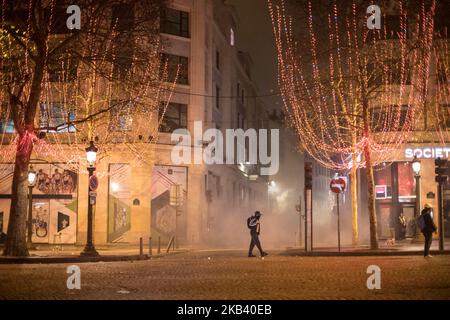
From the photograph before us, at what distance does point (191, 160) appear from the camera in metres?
38.4

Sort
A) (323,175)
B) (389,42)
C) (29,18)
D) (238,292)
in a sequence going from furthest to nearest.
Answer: (323,175), (389,42), (29,18), (238,292)

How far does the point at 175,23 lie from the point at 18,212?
64.2 feet

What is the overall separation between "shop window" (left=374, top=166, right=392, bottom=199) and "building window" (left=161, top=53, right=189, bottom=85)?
12.9 m

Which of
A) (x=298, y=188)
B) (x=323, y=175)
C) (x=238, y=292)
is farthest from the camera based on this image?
(x=323, y=175)

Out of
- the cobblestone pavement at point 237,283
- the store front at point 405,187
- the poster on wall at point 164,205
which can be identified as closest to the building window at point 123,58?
the cobblestone pavement at point 237,283

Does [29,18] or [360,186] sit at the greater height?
[29,18]

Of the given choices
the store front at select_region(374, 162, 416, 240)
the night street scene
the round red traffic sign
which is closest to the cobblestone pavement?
the night street scene

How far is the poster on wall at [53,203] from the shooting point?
3709 centimetres

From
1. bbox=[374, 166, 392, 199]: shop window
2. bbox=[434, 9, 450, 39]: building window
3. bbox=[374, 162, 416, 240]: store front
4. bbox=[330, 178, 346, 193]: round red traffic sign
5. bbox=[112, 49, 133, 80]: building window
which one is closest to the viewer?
bbox=[112, 49, 133, 80]: building window

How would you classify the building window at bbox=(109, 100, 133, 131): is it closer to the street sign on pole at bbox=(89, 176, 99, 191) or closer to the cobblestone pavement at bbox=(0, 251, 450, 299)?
the street sign on pole at bbox=(89, 176, 99, 191)

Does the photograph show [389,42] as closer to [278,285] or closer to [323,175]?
[278,285]

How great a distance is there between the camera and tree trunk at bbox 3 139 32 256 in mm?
22406

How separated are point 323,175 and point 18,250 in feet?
251

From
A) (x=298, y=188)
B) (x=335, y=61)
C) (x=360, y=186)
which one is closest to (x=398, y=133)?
(x=360, y=186)
